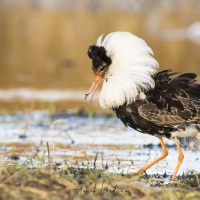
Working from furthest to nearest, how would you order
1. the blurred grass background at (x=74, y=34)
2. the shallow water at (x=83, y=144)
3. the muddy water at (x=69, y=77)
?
1. the blurred grass background at (x=74, y=34)
2. the muddy water at (x=69, y=77)
3. the shallow water at (x=83, y=144)

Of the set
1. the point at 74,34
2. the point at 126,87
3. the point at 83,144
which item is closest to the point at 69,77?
the point at 83,144

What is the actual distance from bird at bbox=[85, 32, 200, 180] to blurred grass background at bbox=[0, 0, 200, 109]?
10525 millimetres

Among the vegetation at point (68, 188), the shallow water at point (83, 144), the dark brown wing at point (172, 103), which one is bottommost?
the shallow water at point (83, 144)

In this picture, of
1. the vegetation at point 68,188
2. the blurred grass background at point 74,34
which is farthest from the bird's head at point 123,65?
the blurred grass background at point 74,34

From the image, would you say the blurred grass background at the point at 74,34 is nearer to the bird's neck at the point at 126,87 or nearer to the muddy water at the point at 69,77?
the muddy water at the point at 69,77

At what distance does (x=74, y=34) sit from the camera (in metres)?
37.3

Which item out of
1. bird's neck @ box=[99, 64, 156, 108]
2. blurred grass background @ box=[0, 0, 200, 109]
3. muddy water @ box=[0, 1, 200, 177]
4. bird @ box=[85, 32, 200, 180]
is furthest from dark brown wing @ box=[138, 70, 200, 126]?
blurred grass background @ box=[0, 0, 200, 109]

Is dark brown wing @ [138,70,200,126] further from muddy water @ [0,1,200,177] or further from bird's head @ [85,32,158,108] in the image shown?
muddy water @ [0,1,200,177]

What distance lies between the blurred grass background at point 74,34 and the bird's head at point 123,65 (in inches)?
412

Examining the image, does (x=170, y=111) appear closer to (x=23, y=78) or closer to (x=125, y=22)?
(x=23, y=78)

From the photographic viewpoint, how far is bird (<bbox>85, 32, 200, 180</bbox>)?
9.25 m

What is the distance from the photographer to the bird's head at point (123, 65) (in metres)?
9.26

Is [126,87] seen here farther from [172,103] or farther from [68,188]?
[68,188]

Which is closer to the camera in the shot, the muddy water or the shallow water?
the shallow water
